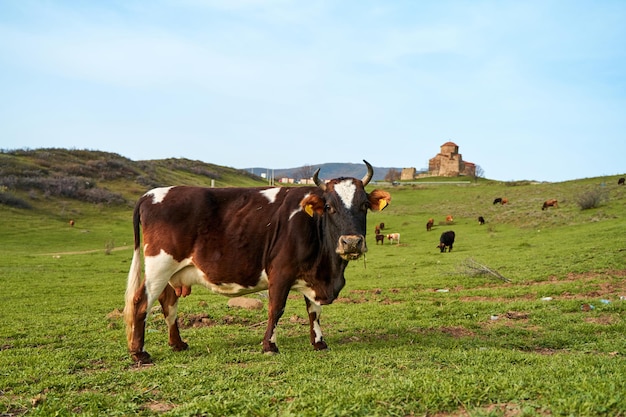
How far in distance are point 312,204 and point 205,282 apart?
2.10 m

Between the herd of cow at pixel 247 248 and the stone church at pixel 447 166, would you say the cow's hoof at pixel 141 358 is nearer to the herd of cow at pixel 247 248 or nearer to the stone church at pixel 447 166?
the herd of cow at pixel 247 248

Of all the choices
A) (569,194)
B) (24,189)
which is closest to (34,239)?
(24,189)

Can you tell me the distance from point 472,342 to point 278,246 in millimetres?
3442

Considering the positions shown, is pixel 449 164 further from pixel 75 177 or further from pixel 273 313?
pixel 273 313

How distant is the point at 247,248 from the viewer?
770 centimetres

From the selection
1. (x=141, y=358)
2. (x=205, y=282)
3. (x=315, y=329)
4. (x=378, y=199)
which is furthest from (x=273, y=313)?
(x=378, y=199)

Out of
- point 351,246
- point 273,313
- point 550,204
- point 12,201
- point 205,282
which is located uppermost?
point 550,204

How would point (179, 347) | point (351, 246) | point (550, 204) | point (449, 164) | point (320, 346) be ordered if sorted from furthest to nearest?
point (449, 164)
point (550, 204)
point (179, 347)
point (320, 346)
point (351, 246)

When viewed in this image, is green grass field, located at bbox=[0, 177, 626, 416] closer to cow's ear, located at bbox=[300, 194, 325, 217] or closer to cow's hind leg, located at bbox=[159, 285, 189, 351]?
cow's hind leg, located at bbox=[159, 285, 189, 351]

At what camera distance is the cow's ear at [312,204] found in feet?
A: 24.3

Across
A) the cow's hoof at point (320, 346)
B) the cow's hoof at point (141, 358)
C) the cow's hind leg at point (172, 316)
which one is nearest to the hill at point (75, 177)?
the cow's hind leg at point (172, 316)

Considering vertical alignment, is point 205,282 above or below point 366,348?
above

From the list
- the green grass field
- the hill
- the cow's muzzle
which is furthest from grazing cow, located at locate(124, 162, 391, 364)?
the hill

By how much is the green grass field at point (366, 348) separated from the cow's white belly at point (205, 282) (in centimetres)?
91
